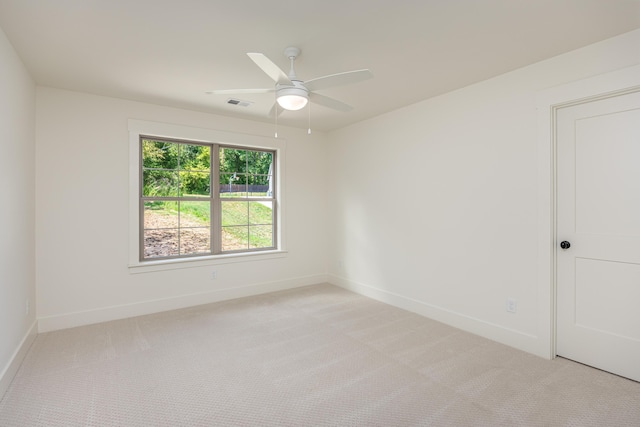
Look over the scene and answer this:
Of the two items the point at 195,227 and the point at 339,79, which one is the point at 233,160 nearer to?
the point at 195,227

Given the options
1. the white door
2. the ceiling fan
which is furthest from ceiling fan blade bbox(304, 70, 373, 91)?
the white door

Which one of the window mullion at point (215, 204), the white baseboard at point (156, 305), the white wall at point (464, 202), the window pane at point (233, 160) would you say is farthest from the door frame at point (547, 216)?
the window mullion at point (215, 204)

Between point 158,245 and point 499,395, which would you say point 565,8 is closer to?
point 499,395

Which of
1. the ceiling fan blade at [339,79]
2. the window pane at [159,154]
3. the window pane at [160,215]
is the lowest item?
the window pane at [160,215]

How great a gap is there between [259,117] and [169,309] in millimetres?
2761

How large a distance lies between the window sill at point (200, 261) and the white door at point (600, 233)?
349cm

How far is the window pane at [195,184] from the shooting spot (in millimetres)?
4227

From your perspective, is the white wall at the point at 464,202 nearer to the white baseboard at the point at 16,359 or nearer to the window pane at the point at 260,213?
the window pane at the point at 260,213

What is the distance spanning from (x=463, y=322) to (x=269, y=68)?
3.06 metres

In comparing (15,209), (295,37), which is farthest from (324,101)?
(15,209)

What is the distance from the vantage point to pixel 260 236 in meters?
4.92

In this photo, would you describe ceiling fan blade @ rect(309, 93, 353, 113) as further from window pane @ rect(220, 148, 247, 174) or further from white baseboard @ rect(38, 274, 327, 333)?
white baseboard @ rect(38, 274, 327, 333)

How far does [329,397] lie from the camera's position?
7.12 ft

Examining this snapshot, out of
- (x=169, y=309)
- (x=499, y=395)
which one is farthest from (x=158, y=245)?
(x=499, y=395)
